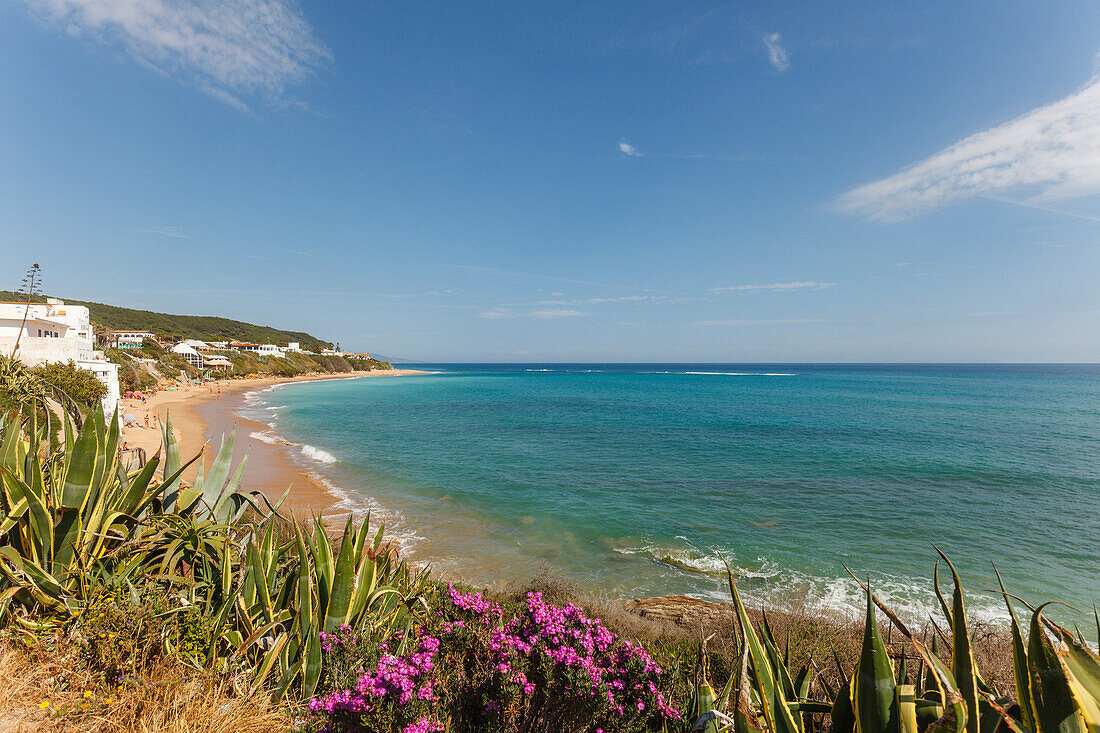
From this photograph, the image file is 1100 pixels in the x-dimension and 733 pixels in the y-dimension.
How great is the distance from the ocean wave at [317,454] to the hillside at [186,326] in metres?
97.3

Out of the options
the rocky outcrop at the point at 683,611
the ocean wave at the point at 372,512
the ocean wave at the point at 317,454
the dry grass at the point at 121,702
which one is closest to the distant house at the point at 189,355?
the ocean wave at the point at 317,454

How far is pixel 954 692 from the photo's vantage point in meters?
1.30

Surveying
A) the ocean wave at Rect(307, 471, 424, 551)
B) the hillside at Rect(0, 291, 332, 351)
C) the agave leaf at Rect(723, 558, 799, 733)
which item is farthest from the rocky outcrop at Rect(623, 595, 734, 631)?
the hillside at Rect(0, 291, 332, 351)

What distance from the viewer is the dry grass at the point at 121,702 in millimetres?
2635

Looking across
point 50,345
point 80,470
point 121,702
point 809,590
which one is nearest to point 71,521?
point 80,470

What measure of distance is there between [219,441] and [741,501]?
2299 cm

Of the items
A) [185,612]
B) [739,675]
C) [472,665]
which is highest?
[739,675]

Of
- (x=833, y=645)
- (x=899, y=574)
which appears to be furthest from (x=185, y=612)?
(x=899, y=574)

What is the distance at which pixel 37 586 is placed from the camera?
3117 mm

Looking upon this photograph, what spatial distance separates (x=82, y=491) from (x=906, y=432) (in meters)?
35.9

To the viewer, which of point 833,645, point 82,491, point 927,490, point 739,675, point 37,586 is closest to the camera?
point 739,675

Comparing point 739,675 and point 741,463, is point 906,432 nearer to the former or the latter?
point 741,463

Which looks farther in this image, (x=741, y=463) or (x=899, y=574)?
(x=741, y=463)

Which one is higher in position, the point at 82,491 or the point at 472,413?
the point at 82,491
